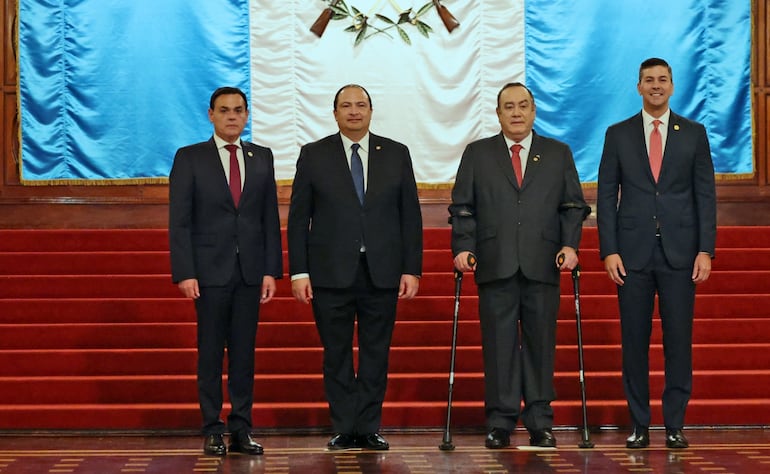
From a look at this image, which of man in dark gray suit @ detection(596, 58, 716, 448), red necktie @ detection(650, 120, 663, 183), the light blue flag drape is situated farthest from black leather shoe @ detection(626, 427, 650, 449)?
the light blue flag drape

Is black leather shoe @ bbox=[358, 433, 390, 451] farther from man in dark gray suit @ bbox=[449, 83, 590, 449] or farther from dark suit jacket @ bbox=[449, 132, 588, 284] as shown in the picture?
dark suit jacket @ bbox=[449, 132, 588, 284]

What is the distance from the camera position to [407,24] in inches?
364

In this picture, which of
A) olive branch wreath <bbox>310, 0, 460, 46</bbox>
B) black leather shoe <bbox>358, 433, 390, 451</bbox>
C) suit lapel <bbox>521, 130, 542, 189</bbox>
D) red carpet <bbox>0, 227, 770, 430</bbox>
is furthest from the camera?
olive branch wreath <bbox>310, 0, 460, 46</bbox>

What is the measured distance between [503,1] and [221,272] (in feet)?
17.2

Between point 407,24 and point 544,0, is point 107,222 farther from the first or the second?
point 544,0

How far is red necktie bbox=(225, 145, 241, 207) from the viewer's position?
193 inches

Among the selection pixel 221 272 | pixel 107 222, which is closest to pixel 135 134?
pixel 107 222

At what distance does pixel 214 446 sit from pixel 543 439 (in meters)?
1.41

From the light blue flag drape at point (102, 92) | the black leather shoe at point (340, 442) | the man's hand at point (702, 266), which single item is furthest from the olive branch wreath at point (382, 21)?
the black leather shoe at point (340, 442)

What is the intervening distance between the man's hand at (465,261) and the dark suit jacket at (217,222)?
2.58 ft

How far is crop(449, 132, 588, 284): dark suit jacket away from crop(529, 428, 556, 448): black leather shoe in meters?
0.66

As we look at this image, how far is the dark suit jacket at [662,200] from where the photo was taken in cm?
491

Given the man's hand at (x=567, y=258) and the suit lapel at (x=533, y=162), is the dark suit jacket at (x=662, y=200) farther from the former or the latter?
the suit lapel at (x=533, y=162)

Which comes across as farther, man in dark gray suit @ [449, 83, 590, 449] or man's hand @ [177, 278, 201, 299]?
man in dark gray suit @ [449, 83, 590, 449]
